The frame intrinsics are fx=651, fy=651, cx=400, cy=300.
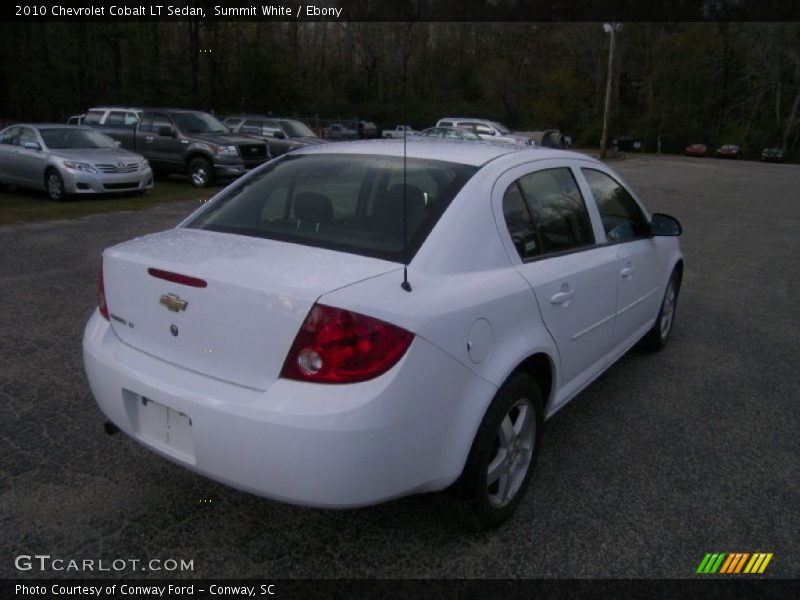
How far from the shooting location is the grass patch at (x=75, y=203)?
1081 centimetres

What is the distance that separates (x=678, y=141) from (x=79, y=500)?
212ft

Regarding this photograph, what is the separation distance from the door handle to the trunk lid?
0.87 m

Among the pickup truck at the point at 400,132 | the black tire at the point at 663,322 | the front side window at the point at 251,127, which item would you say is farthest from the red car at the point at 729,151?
the black tire at the point at 663,322

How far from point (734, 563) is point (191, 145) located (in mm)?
15584

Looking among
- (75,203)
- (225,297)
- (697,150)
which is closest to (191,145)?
(75,203)

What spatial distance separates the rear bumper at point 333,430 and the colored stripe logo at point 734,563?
3.61ft

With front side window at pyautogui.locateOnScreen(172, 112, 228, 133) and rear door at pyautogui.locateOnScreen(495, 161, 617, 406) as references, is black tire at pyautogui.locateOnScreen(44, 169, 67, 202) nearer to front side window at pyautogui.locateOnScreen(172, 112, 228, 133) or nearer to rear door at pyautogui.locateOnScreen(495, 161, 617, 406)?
front side window at pyautogui.locateOnScreen(172, 112, 228, 133)

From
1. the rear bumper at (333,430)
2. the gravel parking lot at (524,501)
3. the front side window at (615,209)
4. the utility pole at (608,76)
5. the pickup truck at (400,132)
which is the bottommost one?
the gravel parking lot at (524,501)

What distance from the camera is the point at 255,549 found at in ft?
8.48

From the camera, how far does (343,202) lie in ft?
10.1

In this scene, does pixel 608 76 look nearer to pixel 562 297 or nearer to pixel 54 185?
pixel 54 185

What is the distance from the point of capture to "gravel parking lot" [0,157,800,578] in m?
2.56

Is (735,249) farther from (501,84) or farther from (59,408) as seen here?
(501,84)

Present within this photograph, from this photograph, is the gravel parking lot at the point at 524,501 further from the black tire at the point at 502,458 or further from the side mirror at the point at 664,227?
the side mirror at the point at 664,227
